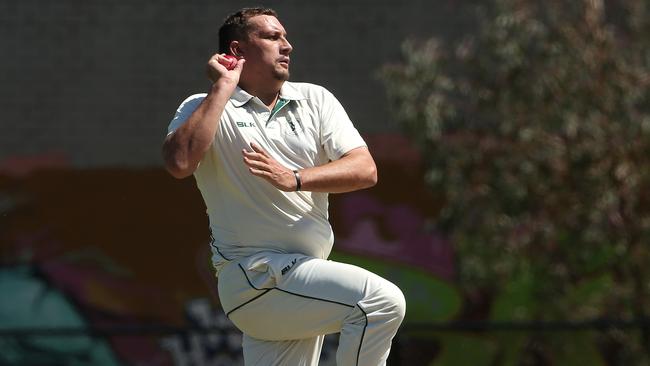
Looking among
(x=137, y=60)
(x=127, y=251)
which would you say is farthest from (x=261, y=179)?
(x=127, y=251)

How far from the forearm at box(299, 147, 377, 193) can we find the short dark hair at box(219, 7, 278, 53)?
0.68 metres

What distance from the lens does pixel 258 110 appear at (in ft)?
17.6

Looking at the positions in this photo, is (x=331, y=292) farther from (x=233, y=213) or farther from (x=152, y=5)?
(x=152, y=5)

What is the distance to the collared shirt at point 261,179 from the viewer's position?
208 inches

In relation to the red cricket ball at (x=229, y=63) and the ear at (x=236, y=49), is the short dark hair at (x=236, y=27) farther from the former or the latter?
the red cricket ball at (x=229, y=63)

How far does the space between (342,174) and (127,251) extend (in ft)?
26.1

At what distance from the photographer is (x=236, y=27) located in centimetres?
549

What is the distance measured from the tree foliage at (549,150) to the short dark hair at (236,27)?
Result: 4786 mm

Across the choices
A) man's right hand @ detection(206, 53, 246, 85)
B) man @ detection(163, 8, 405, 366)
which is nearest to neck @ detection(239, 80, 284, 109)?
man @ detection(163, 8, 405, 366)

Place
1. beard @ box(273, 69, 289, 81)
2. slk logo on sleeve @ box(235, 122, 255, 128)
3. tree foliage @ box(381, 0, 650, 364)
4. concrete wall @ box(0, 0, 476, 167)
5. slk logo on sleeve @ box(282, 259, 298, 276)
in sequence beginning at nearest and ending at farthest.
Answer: slk logo on sleeve @ box(282, 259, 298, 276), slk logo on sleeve @ box(235, 122, 255, 128), beard @ box(273, 69, 289, 81), tree foliage @ box(381, 0, 650, 364), concrete wall @ box(0, 0, 476, 167)

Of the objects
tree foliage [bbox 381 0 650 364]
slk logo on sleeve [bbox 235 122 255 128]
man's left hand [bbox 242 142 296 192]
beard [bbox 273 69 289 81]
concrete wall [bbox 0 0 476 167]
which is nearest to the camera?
man's left hand [bbox 242 142 296 192]

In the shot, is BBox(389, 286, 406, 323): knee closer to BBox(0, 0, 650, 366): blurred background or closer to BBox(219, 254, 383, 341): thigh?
BBox(219, 254, 383, 341): thigh

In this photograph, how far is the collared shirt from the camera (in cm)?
529

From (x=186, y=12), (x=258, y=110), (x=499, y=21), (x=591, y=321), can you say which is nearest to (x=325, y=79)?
(x=186, y=12)
